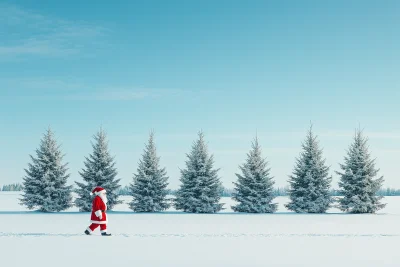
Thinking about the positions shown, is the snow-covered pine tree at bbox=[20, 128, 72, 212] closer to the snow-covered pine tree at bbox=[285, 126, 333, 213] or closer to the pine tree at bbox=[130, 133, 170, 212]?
the pine tree at bbox=[130, 133, 170, 212]

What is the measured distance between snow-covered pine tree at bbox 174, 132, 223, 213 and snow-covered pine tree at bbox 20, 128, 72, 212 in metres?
9.84

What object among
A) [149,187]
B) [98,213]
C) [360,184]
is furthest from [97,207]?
[360,184]

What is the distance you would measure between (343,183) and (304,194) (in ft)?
11.7

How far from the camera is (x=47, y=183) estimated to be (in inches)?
1430

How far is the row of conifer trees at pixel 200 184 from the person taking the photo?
1439 inches

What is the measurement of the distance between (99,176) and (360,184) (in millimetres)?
22604

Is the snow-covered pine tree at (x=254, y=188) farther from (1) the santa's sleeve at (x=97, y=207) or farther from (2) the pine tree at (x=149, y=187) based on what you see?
(1) the santa's sleeve at (x=97, y=207)

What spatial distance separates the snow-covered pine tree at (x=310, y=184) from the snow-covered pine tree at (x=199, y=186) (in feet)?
21.3

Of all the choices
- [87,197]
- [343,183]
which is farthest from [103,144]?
[343,183]

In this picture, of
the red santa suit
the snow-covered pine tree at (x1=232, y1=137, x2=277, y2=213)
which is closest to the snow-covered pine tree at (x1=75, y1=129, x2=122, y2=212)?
the snow-covered pine tree at (x1=232, y1=137, x2=277, y2=213)

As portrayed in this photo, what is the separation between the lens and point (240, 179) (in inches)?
1476
